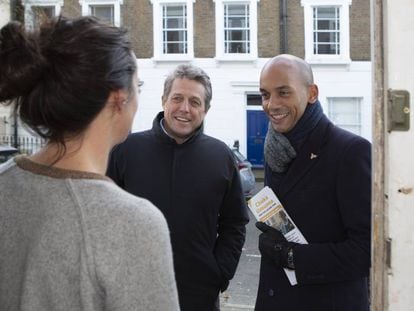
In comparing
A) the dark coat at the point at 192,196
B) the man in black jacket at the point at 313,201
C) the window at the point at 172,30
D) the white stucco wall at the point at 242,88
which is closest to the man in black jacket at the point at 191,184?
the dark coat at the point at 192,196

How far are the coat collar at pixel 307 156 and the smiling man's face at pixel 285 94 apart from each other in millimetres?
126

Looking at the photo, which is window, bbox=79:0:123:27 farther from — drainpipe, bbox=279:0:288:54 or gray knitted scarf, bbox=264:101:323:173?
gray knitted scarf, bbox=264:101:323:173

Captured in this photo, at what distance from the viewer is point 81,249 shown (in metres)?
1.15

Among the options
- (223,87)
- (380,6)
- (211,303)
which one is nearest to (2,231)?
(380,6)

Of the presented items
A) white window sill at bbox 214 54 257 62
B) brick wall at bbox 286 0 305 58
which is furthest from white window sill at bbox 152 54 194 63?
brick wall at bbox 286 0 305 58

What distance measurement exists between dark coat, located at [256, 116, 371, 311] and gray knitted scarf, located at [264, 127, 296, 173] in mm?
35

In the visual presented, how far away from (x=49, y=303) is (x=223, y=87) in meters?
16.1

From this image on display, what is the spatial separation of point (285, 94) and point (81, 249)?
1483 mm

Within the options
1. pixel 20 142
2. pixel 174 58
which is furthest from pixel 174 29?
pixel 20 142

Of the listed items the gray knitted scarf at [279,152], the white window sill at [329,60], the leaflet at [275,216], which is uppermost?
the white window sill at [329,60]

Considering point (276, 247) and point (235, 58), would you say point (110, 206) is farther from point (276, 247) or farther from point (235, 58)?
point (235, 58)

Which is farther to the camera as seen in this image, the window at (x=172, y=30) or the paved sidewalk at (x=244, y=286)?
the window at (x=172, y=30)

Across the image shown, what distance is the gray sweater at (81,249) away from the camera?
3.73ft

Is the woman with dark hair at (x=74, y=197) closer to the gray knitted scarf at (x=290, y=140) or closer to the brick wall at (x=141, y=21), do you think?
the gray knitted scarf at (x=290, y=140)
